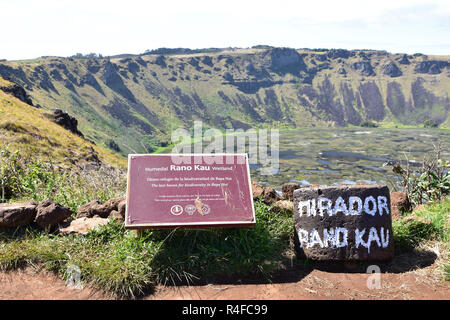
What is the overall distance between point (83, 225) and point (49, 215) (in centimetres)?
50

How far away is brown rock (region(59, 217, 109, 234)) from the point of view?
5648 millimetres

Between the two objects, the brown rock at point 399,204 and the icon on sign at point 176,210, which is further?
the brown rock at point 399,204

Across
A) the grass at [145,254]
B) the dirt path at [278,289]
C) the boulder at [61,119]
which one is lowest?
the dirt path at [278,289]

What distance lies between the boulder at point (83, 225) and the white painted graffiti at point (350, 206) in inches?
123

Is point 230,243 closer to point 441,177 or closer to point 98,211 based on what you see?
point 98,211

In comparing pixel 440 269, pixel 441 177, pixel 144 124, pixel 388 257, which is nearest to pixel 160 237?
pixel 388 257

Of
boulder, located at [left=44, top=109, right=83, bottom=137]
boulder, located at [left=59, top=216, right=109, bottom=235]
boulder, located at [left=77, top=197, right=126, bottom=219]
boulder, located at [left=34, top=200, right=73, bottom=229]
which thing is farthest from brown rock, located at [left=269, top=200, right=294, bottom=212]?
boulder, located at [left=44, top=109, right=83, bottom=137]

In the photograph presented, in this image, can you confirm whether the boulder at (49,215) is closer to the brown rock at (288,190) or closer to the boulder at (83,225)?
the boulder at (83,225)

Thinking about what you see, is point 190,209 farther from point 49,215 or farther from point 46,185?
point 46,185

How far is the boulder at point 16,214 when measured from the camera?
5523 mm

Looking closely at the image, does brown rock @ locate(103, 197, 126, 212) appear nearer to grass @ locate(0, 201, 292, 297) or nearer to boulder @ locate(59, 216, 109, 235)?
boulder @ locate(59, 216, 109, 235)

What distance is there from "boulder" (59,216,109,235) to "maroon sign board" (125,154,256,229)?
3.28ft

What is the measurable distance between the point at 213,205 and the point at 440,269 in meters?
3.07
